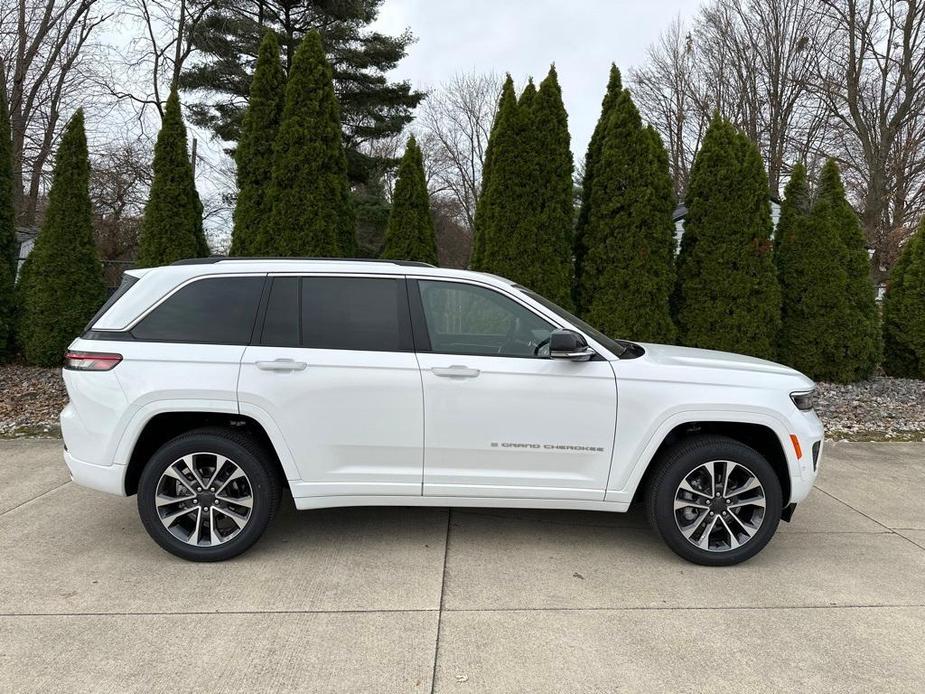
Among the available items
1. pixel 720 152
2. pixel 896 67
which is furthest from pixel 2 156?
pixel 896 67

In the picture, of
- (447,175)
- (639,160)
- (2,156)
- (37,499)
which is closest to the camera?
(37,499)

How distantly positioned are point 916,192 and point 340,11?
2231 cm

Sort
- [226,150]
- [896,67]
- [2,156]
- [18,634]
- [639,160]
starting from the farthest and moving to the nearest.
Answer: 1. [896,67]
2. [226,150]
3. [2,156]
4. [639,160]
5. [18,634]

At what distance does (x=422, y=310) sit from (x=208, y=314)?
1.25 meters

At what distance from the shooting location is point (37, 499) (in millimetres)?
4449

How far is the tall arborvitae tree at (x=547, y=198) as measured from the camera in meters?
Result: 8.20

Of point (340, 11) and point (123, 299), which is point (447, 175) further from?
point (123, 299)

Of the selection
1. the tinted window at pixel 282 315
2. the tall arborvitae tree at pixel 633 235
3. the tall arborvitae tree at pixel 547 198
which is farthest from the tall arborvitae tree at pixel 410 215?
the tinted window at pixel 282 315

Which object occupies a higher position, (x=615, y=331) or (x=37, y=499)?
(x=615, y=331)

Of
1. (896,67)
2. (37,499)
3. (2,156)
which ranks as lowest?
(37,499)

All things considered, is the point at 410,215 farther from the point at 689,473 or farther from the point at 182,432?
the point at 689,473

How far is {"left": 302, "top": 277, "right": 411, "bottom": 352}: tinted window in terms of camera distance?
11.3 ft

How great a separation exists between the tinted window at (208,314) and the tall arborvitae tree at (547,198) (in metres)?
5.15

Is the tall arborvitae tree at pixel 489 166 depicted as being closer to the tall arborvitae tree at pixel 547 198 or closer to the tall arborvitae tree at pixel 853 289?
the tall arborvitae tree at pixel 547 198
